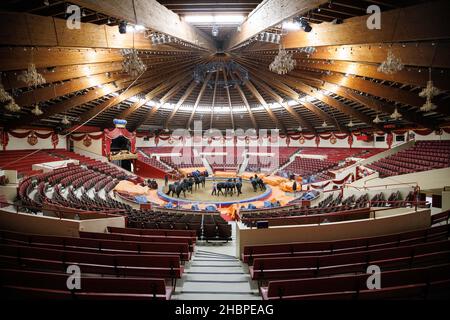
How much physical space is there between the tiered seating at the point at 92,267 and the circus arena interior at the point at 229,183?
3cm

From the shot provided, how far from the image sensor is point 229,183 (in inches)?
635

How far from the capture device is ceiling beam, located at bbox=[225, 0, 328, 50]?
17.4 feet

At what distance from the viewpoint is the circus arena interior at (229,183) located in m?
3.79

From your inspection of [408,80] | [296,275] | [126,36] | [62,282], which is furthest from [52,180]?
[408,80]

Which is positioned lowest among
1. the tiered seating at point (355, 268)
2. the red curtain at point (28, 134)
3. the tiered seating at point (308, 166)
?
the tiered seating at point (308, 166)

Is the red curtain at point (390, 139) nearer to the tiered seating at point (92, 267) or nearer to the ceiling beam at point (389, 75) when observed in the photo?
the ceiling beam at point (389, 75)

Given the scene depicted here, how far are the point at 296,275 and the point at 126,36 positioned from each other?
30.8 ft

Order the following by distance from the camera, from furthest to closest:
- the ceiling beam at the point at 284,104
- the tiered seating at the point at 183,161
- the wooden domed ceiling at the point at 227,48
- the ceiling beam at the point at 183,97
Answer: the tiered seating at the point at 183,161, the ceiling beam at the point at 183,97, the ceiling beam at the point at 284,104, the wooden domed ceiling at the point at 227,48

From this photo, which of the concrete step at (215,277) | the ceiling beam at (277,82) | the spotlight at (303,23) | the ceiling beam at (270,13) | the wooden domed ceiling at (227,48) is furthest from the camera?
the ceiling beam at (277,82)

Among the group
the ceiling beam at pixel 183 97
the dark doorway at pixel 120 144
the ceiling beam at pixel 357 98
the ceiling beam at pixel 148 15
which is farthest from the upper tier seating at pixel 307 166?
the dark doorway at pixel 120 144

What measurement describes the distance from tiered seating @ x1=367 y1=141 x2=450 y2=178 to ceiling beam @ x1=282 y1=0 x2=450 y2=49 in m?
10.0

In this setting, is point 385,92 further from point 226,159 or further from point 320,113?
point 226,159

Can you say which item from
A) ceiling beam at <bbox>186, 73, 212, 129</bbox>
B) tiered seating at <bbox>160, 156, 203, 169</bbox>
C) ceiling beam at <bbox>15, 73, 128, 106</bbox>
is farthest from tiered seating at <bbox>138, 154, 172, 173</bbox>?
ceiling beam at <bbox>15, 73, 128, 106</bbox>

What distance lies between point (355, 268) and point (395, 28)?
587cm
